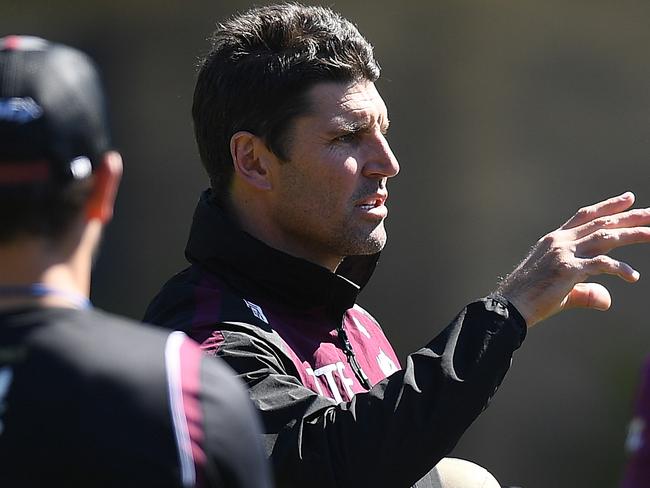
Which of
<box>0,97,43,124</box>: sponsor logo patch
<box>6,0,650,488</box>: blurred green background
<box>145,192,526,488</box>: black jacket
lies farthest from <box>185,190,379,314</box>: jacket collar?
<box>6,0,650,488</box>: blurred green background

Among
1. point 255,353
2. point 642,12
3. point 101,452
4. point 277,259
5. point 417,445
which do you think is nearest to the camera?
point 101,452

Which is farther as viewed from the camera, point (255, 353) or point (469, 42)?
point (469, 42)

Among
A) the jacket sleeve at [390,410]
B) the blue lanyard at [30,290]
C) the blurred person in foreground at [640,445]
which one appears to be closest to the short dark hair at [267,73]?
the jacket sleeve at [390,410]

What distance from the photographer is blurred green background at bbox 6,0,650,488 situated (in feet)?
19.6

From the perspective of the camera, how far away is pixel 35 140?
4.65ft

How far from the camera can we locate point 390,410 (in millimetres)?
2188

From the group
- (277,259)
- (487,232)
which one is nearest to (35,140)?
(277,259)

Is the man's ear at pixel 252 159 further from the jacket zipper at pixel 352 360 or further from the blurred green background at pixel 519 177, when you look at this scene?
the blurred green background at pixel 519 177

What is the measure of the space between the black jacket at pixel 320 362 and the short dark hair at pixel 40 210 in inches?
34.0

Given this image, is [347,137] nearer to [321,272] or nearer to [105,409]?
[321,272]

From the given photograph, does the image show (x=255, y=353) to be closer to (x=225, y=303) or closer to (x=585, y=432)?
(x=225, y=303)

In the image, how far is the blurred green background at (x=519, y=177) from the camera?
5.98 metres

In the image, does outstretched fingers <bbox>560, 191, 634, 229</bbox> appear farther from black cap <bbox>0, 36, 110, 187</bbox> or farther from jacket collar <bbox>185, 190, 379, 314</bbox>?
black cap <bbox>0, 36, 110, 187</bbox>

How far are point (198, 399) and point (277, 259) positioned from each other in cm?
116
